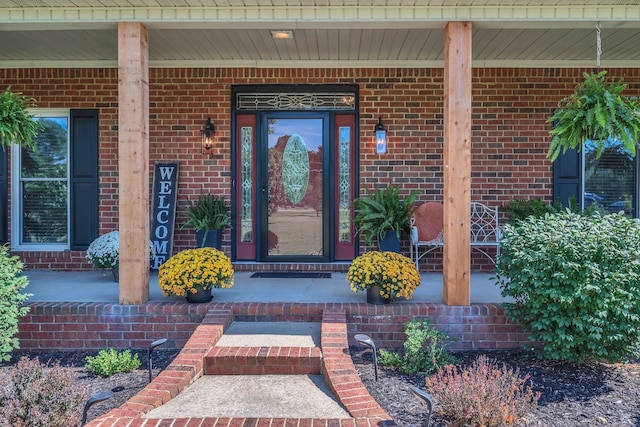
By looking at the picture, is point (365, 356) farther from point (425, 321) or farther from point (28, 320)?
point (28, 320)

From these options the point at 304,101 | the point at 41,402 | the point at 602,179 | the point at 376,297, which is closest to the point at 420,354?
the point at 376,297

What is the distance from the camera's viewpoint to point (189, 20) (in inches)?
168

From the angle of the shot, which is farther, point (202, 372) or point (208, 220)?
point (208, 220)

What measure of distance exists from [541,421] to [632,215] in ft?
13.8

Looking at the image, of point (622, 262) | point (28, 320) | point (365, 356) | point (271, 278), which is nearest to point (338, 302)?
point (365, 356)

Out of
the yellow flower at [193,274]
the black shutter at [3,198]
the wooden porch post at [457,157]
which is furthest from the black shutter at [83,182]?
the wooden porch post at [457,157]

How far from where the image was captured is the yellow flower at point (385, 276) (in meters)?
4.21

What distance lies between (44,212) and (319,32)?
13.6 ft

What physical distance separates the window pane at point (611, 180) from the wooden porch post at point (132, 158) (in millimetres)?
5179

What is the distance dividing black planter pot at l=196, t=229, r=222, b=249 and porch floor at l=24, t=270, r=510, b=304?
1.52ft

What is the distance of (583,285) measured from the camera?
3475 mm

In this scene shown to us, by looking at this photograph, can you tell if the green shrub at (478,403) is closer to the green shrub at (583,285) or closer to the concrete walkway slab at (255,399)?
→ the concrete walkway slab at (255,399)

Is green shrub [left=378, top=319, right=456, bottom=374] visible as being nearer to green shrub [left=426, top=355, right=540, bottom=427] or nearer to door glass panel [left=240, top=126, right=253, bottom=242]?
green shrub [left=426, top=355, right=540, bottom=427]

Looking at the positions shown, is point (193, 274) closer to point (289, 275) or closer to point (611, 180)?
point (289, 275)
